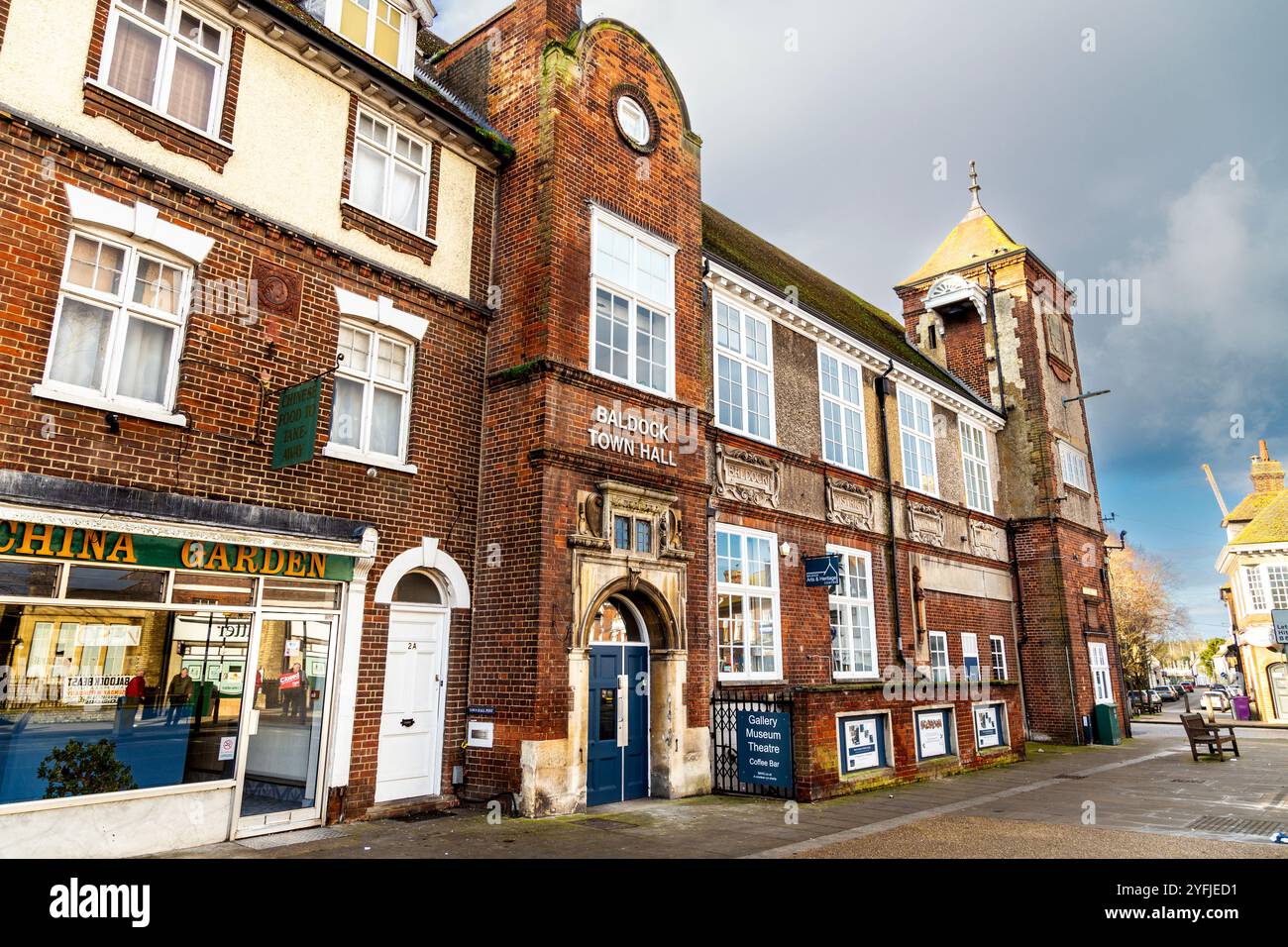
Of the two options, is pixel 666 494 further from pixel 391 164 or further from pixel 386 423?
pixel 391 164

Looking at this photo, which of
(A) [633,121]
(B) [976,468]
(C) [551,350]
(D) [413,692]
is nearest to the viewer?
(D) [413,692]

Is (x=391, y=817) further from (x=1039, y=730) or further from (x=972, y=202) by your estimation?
(x=972, y=202)

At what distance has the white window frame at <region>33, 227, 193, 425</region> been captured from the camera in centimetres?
768

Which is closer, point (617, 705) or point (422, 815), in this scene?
point (422, 815)

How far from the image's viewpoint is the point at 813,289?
21.6 meters

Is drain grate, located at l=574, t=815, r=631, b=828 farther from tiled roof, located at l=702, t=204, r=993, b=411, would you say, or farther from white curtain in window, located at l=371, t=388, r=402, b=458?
tiled roof, located at l=702, t=204, r=993, b=411

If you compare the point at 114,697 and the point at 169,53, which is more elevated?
the point at 169,53

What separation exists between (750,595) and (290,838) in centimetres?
837

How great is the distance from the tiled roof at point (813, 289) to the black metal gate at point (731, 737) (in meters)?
7.94

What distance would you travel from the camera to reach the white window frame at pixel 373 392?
32.7 ft

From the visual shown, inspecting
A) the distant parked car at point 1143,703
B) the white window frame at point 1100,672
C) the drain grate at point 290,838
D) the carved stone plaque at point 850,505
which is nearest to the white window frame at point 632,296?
the carved stone plaque at point 850,505

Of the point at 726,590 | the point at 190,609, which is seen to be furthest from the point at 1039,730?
the point at 190,609

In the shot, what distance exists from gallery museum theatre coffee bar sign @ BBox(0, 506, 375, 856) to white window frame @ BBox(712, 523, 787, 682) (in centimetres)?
620

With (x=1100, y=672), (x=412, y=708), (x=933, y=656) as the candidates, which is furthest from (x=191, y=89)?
(x=1100, y=672)
